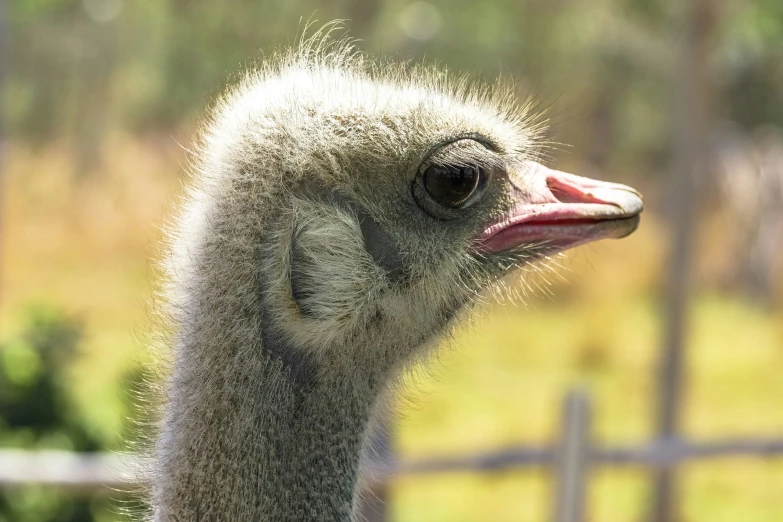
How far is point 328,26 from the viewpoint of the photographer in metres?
2.46

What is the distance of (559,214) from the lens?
1.85m

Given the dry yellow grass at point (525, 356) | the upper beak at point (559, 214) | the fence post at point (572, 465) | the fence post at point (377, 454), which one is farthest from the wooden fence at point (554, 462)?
the upper beak at point (559, 214)

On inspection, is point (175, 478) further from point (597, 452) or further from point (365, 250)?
point (597, 452)

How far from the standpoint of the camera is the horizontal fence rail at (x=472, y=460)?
3676mm

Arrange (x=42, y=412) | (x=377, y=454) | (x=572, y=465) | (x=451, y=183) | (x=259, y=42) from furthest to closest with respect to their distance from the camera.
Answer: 1. (x=259, y=42)
2. (x=42, y=412)
3. (x=572, y=465)
4. (x=377, y=454)
5. (x=451, y=183)

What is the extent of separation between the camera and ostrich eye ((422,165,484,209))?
1.80 m

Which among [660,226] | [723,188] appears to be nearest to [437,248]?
[660,226]

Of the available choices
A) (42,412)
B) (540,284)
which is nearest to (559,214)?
(540,284)

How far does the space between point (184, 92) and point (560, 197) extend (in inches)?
646

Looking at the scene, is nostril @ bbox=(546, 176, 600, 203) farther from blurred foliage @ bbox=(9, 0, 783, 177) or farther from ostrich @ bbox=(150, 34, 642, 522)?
blurred foliage @ bbox=(9, 0, 783, 177)

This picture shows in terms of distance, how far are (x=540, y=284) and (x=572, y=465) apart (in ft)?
6.10

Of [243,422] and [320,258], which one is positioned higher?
[320,258]

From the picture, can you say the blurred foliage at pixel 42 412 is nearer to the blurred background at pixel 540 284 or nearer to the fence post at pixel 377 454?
the blurred background at pixel 540 284

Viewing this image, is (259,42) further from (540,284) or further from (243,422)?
(243,422)
